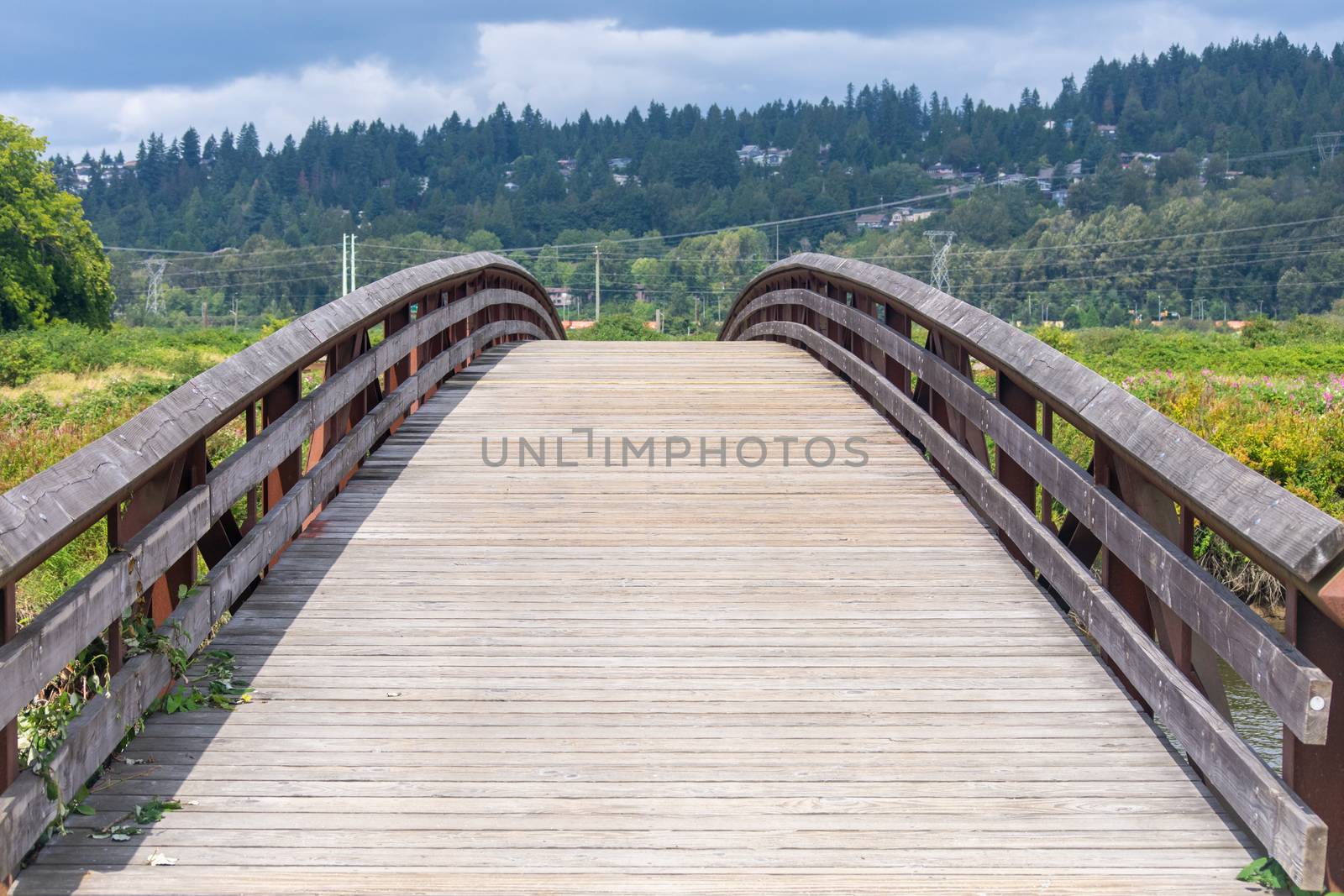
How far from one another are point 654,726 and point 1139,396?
14.2m

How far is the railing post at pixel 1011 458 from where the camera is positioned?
6.53 meters

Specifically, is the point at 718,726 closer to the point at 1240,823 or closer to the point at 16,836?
the point at 1240,823

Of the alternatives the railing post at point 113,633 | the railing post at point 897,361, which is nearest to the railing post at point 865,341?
the railing post at point 897,361

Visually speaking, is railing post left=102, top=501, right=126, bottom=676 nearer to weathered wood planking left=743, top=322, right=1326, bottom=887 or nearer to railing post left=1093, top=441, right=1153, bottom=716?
weathered wood planking left=743, top=322, right=1326, bottom=887

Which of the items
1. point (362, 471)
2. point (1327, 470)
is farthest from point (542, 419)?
point (1327, 470)

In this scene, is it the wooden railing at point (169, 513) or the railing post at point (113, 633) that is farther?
the railing post at point (113, 633)

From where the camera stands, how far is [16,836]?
3438mm

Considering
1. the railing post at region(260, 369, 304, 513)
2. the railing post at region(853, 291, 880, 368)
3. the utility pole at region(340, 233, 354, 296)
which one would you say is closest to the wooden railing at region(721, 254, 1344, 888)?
the railing post at region(853, 291, 880, 368)

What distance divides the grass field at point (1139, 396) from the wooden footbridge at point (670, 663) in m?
3.39

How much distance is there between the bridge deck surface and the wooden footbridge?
0.01m

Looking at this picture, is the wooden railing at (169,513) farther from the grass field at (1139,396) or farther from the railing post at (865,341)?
the railing post at (865,341)

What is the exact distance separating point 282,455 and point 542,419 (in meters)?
3.50

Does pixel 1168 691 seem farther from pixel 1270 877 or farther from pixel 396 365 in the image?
pixel 396 365

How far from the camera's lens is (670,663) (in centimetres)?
510
